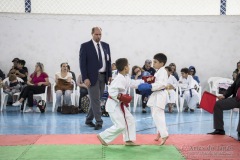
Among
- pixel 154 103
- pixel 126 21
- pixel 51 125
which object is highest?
pixel 126 21

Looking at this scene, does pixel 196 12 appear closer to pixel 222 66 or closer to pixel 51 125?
pixel 222 66

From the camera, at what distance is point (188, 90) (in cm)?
964

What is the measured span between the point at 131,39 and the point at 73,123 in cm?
459

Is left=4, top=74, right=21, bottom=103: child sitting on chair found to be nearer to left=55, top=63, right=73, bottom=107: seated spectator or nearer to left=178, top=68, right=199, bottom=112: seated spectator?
left=55, top=63, right=73, bottom=107: seated spectator

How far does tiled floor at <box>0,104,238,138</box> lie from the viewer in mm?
6062

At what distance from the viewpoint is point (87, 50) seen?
6.13 m

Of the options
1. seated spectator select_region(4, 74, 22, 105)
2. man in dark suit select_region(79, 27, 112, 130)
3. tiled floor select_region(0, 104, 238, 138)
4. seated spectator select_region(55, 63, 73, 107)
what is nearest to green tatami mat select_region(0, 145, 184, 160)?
tiled floor select_region(0, 104, 238, 138)

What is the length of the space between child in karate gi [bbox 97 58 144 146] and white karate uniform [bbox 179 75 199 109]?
5041 mm

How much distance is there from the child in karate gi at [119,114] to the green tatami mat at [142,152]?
15 centimetres

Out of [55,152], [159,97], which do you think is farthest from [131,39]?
[55,152]

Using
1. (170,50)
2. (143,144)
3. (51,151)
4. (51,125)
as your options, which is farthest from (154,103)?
(170,50)

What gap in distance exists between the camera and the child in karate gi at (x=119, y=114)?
15.2ft

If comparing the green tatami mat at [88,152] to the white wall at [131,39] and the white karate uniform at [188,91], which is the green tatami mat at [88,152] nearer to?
the white karate uniform at [188,91]

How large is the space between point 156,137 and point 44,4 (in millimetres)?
6977
